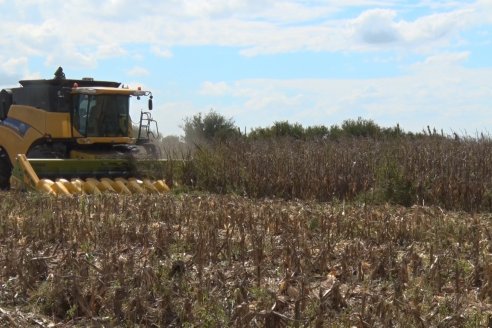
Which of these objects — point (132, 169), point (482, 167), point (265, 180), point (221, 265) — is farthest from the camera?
point (132, 169)

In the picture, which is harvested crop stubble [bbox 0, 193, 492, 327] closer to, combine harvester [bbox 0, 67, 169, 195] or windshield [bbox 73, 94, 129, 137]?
→ combine harvester [bbox 0, 67, 169, 195]

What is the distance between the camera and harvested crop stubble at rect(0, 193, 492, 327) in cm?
458

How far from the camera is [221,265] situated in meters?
6.01

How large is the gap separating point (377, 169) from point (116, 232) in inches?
271

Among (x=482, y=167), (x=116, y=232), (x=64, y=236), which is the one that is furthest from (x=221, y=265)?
(x=482, y=167)

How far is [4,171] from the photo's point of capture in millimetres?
16500

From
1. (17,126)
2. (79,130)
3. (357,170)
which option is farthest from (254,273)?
(17,126)

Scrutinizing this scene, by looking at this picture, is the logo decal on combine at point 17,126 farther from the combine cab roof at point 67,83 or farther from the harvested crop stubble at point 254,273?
the harvested crop stubble at point 254,273

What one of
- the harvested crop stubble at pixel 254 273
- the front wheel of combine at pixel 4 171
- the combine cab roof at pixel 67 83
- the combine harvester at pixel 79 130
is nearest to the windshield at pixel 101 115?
the combine harvester at pixel 79 130

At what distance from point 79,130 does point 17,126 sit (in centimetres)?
143

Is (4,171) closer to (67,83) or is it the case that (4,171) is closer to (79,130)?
(79,130)

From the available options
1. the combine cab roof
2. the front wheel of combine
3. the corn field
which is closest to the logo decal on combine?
the front wheel of combine

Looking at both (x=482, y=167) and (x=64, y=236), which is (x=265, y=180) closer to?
(x=482, y=167)

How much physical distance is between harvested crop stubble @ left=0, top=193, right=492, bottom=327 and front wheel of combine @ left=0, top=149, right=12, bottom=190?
8492 mm
